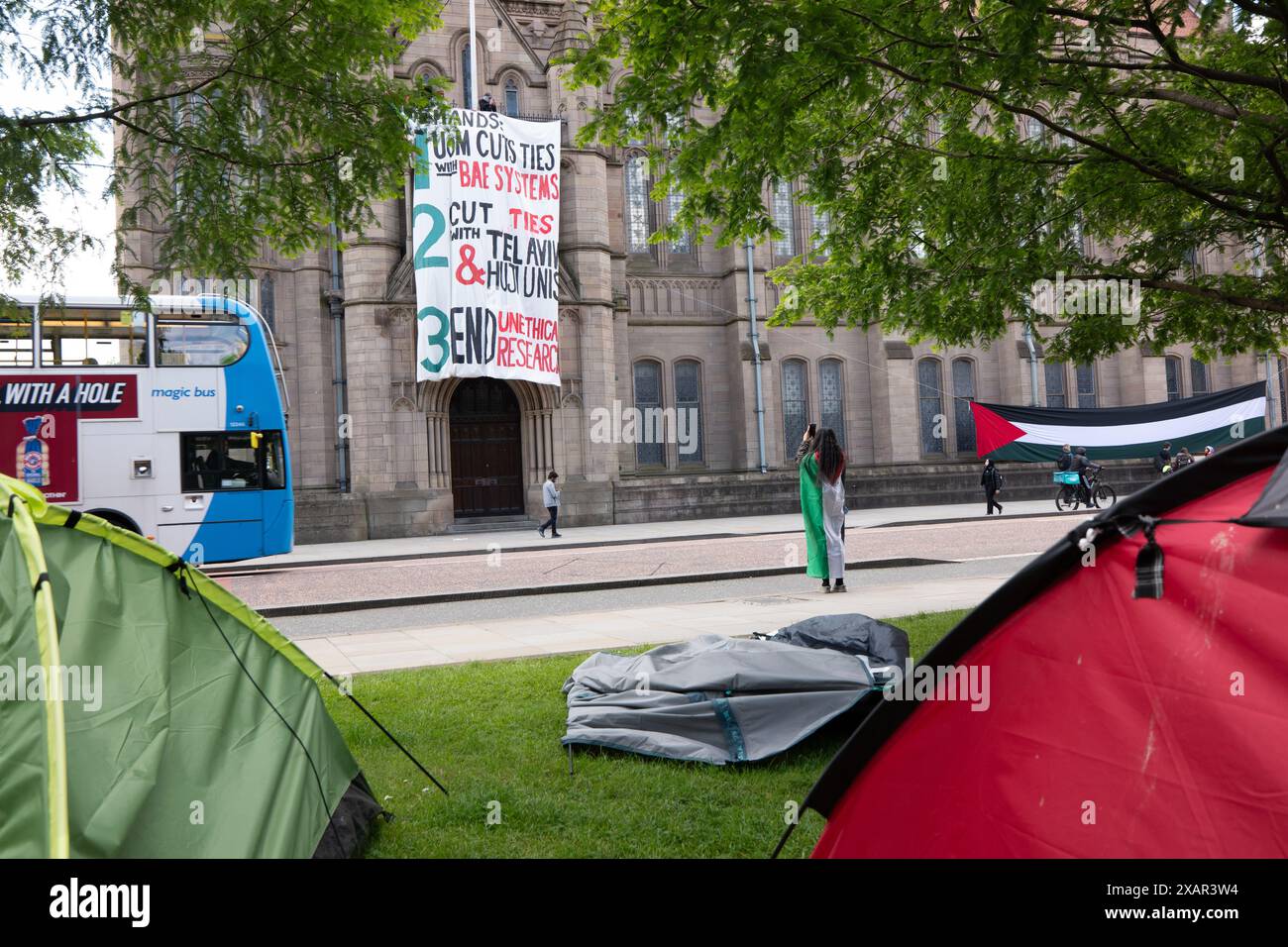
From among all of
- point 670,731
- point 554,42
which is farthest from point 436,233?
point 670,731

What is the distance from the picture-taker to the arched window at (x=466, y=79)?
28.6 meters

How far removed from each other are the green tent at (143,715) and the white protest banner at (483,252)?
2162cm

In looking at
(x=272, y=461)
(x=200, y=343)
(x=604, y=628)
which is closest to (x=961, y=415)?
(x=272, y=461)

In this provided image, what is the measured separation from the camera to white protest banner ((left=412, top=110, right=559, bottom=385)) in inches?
974

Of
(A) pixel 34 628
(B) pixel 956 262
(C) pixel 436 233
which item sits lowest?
(A) pixel 34 628

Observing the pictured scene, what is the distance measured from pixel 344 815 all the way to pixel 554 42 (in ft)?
98.9

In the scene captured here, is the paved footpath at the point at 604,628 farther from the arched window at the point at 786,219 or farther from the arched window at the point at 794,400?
the arched window at the point at 786,219

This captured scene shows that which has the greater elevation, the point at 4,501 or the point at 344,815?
the point at 4,501

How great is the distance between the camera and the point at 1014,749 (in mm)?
2750

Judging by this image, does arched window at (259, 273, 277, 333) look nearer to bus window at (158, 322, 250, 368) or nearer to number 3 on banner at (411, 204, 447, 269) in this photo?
number 3 on banner at (411, 204, 447, 269)

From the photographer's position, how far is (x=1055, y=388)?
36.4 meters

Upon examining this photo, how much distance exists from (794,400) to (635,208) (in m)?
8.96

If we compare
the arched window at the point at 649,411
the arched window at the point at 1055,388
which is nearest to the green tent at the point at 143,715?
the arched window at the point at 649,411
